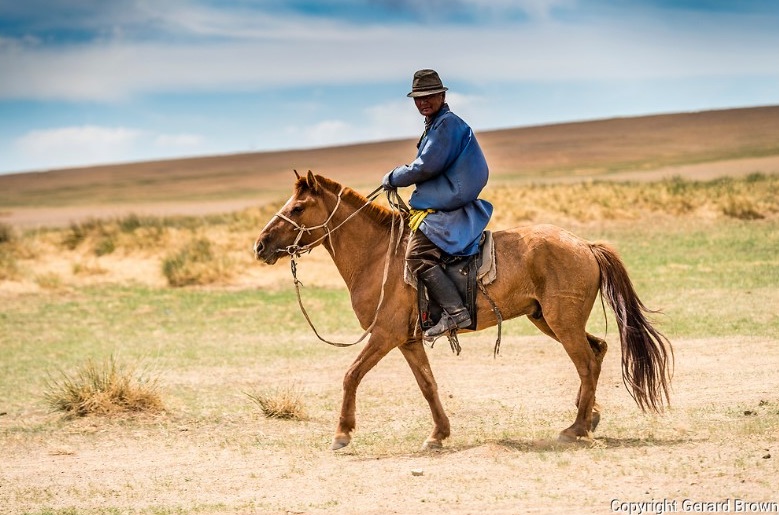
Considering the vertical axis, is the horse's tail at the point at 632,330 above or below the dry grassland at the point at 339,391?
above

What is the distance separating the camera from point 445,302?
838 centimetres

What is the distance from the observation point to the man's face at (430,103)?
847cm

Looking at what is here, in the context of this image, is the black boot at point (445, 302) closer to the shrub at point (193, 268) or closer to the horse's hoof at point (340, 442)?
the horse's hoof at point (340, 442)

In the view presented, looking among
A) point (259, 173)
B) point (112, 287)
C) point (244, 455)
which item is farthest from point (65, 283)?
point (259, 173)

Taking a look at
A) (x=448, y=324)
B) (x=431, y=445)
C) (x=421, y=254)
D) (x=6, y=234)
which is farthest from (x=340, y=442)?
(x=6, y=234)

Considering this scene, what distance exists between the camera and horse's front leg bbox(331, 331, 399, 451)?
848cm

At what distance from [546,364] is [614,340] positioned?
6.51ft

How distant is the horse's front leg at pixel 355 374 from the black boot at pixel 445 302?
415mm

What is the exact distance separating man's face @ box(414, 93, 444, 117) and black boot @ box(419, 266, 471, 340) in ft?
4.44

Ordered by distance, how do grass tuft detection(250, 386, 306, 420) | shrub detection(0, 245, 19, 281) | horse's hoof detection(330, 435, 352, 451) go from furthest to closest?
1. shrub detection(0, 245, 19, 281)
2. grass tuft detection(250, 386, 306, 420)
3. horse's hoof detection(330, 435, 352, 451)

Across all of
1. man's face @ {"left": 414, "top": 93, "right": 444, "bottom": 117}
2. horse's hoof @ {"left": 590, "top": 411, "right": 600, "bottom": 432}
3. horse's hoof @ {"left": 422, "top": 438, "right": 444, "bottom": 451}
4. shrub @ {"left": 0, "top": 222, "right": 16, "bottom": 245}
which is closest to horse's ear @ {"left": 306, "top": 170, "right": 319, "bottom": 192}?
man's face @ {"left": 414, "top": 93, "right": 444, "bottom": 117}

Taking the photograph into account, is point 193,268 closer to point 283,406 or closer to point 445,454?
point 283,406

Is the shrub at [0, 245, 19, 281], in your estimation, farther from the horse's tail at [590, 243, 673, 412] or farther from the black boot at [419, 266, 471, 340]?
the horse's tail at [590, 243, 673, 412]

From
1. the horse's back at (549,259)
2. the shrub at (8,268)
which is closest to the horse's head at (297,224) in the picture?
the horse's back at (549,259)
